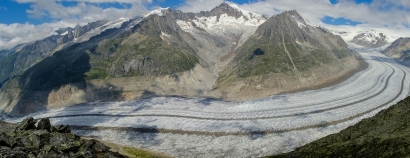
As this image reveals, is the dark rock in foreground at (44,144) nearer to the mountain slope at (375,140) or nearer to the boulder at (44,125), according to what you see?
the boulder at (44,125)

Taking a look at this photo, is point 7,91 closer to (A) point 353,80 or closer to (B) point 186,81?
(B) point 186,81

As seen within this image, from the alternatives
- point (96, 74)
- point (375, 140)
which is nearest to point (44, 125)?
point (375, 140)

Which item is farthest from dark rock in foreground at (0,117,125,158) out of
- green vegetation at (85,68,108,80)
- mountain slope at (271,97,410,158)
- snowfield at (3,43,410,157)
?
green vegetation at (85,68,108,80)

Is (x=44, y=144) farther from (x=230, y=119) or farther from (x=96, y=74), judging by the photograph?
(x=96, y=74)

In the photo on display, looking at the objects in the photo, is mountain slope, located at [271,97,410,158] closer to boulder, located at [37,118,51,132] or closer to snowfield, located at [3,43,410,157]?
snowfield, located at [3,43,410,157]

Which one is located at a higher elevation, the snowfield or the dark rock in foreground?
the dark rock in foreground
